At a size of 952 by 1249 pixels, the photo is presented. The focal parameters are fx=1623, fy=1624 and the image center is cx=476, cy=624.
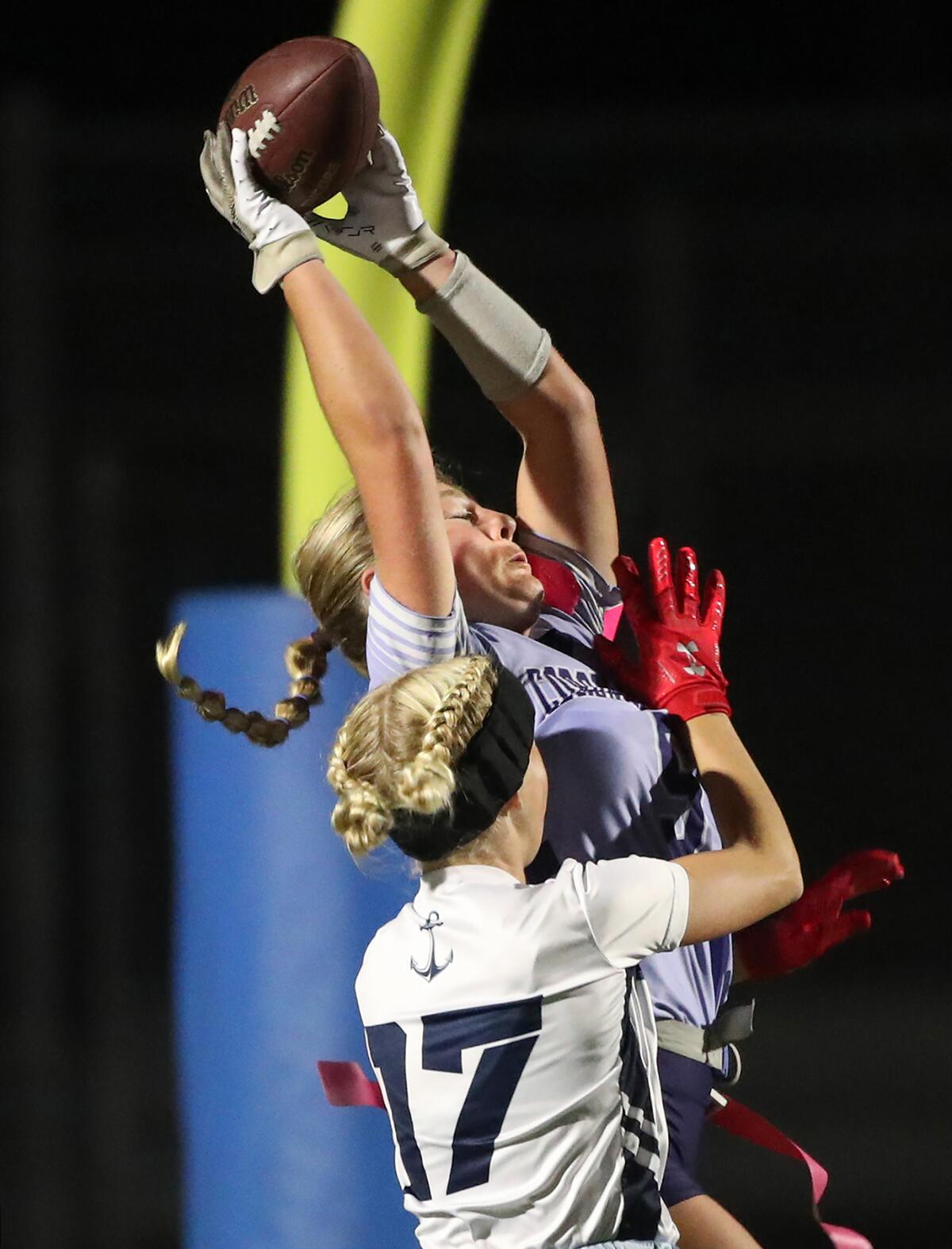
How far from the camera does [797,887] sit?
3.41ft

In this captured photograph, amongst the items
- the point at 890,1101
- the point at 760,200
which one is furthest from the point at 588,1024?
the point at 760,200

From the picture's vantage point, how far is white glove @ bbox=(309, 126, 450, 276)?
1241 mm

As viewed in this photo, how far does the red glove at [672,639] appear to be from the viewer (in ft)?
3.61

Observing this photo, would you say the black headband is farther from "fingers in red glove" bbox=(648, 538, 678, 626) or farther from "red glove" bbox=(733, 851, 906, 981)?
"red glove" bbox=(733, 851, 906, 981)

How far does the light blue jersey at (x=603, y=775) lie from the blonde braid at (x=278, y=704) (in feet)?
0.33

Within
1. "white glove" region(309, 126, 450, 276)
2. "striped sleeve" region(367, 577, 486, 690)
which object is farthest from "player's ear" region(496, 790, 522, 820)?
"white glove" region(309, 126, 450, 276)

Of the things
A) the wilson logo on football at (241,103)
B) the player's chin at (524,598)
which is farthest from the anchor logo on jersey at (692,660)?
the wilson logo on football at (241,103)

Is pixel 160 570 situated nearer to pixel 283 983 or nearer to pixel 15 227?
pixel 15 227

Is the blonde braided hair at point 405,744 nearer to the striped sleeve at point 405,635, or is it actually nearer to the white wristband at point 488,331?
the striped sleeve at point 405,635

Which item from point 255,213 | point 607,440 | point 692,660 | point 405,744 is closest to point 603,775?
point 692,660

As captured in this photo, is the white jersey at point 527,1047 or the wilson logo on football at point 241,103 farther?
the wilson logo on football at point 241,103

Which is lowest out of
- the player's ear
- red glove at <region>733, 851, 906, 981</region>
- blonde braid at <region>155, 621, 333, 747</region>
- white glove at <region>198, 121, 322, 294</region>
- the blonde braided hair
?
red glove at <region>733, 851, 906, 981</region>

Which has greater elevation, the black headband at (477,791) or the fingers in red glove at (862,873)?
the black headband at (477,791)

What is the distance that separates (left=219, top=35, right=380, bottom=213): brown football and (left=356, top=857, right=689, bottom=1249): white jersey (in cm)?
52
